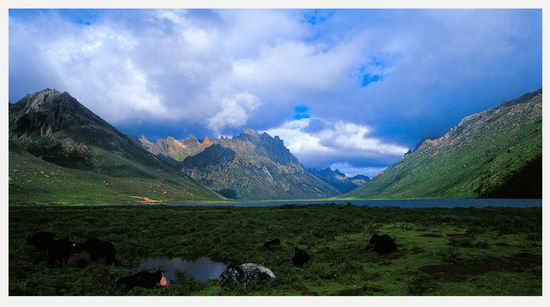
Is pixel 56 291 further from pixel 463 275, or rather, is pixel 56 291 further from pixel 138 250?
pixel 463 275

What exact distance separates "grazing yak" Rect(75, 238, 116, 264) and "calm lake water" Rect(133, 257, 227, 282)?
94.6 inches

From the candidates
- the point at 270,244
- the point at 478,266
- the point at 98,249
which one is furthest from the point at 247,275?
the point at 98,249

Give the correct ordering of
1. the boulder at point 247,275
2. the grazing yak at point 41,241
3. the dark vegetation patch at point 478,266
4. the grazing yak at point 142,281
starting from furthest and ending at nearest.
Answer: the grazing yak at point 41,241 < the dark vegetation patch at point 478,266 < the boulder at point 247,275 < the grazing yak at point 142,281

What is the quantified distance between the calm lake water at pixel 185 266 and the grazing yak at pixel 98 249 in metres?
2.40

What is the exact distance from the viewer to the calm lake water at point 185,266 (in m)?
28.8

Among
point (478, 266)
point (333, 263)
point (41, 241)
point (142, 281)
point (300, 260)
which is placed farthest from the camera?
point (41, 241)

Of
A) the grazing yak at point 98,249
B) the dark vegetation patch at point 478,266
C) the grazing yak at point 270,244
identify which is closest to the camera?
the dark vegetation patch at point 478,266

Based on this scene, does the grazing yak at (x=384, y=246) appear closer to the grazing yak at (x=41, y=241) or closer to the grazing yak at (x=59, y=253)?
the grazing yak at (x=59, y=253)

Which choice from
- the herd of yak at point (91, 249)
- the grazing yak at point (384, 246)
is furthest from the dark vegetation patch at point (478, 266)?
the herd of yak at point (91, 249)

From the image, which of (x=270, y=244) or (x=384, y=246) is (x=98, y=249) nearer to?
(x=270, y=244)

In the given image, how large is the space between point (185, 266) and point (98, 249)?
756 cm

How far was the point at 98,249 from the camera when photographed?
1200 inches

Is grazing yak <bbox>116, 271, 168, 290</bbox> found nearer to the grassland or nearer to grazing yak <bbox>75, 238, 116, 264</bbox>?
the grassland
